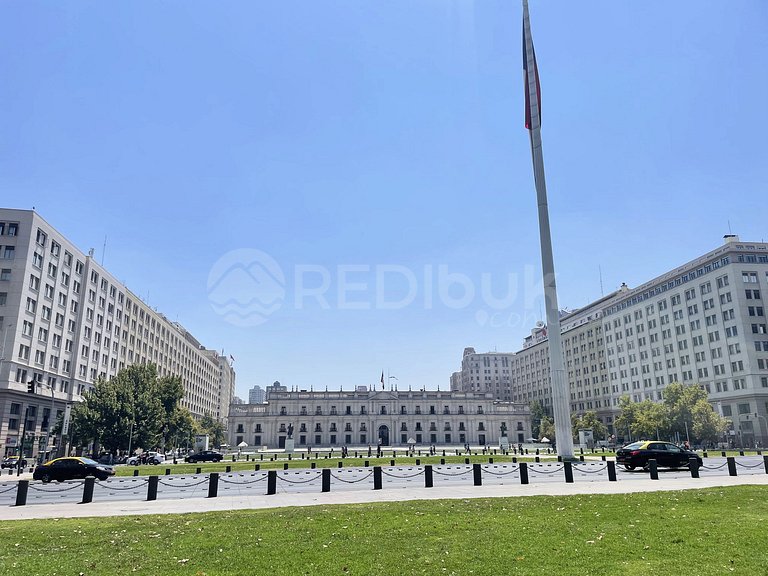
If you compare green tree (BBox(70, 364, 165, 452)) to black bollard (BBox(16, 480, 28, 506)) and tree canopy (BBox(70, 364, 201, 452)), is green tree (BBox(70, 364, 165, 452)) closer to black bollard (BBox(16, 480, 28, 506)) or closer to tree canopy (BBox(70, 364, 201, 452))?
tree canopy (BBox(70, 364, 201, 452))

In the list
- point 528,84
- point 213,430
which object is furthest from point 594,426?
point 213,430

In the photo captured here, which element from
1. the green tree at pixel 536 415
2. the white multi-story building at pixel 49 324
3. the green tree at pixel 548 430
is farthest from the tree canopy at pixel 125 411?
the green tree at pixel 536 415

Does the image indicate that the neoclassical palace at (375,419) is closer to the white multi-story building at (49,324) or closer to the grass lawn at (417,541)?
the white multi-story building at (49,324)

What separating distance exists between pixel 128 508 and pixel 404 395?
384ft

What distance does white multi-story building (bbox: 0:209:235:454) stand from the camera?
2322 inches

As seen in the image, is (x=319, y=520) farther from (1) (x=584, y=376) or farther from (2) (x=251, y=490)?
(1) (x=584, y=376)

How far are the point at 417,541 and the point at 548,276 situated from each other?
33164 millimetres

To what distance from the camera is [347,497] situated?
20.7 m

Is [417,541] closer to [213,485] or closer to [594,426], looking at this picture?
[213,485]

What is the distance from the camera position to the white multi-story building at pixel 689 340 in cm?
8025

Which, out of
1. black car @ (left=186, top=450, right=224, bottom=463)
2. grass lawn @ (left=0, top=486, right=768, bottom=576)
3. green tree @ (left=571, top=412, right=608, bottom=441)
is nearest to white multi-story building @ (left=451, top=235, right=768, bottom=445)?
green tree @ (left=571, top=412, right=608, bottom=441)

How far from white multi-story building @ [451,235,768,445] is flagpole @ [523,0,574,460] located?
49743mm

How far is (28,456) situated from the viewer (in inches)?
2391

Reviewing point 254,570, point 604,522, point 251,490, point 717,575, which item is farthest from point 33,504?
point 717,575
